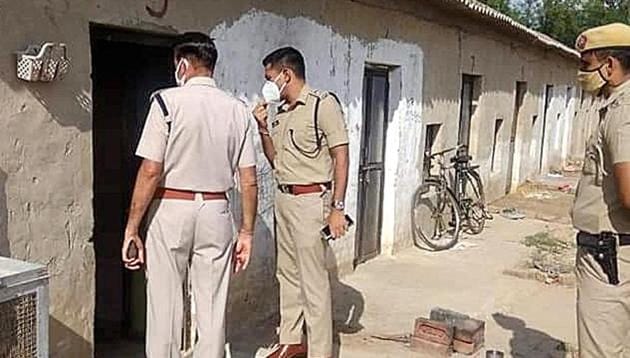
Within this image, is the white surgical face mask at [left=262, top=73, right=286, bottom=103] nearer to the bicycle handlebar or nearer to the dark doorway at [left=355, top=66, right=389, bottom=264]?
the dark doorway at [left=355, top=66, right=389, bottom=264]

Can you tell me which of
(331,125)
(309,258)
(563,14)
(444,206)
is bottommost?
(444,206)

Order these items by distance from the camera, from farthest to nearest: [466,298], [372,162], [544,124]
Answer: [544,124] → [372,162] → [466,298]

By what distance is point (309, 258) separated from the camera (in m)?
4.25

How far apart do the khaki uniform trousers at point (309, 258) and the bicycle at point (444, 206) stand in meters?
4.37

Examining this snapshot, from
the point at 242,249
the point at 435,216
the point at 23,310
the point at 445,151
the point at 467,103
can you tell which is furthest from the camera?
the point at 467,103

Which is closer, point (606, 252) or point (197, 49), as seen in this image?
point (606, 252)

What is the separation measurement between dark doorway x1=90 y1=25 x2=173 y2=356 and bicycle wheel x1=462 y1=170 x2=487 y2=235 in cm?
573

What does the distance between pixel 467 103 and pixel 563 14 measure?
2092 cm

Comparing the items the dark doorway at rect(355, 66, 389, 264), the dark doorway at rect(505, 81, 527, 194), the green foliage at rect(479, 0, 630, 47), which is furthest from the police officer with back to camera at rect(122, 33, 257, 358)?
the green foliage at rect(479, 0, 630, 47)

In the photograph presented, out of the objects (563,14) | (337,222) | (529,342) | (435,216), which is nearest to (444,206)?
(435,216)

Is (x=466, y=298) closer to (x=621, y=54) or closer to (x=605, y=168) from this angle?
(x=605, y=168)

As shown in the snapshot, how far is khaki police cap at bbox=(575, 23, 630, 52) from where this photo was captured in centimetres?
318

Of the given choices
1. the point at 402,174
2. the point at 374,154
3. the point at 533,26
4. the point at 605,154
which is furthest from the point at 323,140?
the point at 533,26

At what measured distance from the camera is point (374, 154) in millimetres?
7770
